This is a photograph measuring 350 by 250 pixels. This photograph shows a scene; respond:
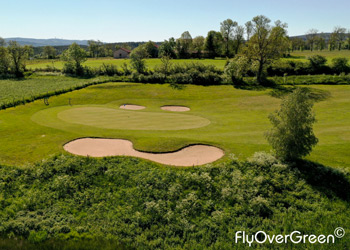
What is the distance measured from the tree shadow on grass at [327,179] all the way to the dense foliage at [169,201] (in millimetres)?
72

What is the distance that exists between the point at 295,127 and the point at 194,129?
1324cm

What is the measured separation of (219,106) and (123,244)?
35.4 metres

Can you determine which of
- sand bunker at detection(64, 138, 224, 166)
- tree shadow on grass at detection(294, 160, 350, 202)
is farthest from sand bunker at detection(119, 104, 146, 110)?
tree shadow on grass at detection(294, 160, 350, 202)

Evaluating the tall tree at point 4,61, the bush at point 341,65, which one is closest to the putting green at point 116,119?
the bush at point 341,65

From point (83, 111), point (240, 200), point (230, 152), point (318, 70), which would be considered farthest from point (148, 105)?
point (318, 70)

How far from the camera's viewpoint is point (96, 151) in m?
25.1

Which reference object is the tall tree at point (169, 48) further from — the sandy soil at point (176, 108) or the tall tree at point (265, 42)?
the sandy soil at point (176, 108)

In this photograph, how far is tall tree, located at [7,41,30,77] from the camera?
8338 centimetres

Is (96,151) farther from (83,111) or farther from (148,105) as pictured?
(148,105)

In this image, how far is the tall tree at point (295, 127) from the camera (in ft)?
65.7

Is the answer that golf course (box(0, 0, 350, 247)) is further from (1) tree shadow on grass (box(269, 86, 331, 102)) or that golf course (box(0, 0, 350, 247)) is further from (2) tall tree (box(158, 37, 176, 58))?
(2) tall tree (box(158, 37, 176, 58))

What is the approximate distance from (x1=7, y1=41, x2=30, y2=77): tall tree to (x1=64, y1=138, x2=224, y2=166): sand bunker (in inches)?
3002

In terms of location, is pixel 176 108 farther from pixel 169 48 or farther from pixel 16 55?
pixel 16 55

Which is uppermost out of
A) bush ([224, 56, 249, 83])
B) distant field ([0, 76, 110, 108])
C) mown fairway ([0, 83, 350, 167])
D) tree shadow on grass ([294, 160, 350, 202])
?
bush ([224, 56, 249, 83])
